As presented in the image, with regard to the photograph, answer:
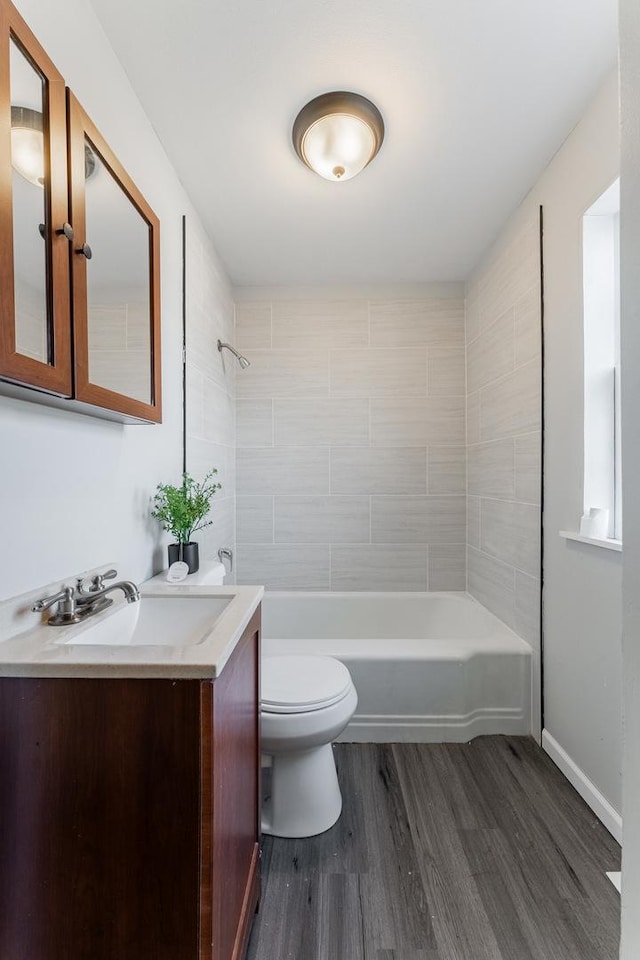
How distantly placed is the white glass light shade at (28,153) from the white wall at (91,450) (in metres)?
0.39

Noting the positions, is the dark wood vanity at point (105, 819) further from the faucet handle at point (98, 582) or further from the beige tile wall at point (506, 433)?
the beige tile wall at point (506, 433)

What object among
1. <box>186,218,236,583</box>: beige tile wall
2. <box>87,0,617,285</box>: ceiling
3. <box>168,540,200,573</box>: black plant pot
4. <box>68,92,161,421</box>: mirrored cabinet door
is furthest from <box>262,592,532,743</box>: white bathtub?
<box>87,0,617,285</box>: ceiling

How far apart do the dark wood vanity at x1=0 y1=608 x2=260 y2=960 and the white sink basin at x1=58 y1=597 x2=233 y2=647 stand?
0.41m

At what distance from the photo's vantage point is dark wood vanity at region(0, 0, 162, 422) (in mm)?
824

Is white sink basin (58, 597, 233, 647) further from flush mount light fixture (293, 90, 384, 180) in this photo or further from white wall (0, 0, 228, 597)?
flush mount light fixture (293, 90, 384, 180)

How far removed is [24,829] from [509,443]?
2322 millimetres

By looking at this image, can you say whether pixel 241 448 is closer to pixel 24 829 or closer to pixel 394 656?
pixel 394 656

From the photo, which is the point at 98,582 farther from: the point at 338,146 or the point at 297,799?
the point at 338,146

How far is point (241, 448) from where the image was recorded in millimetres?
3164

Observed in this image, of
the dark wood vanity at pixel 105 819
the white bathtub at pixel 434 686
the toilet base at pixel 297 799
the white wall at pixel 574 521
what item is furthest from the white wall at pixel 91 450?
the white wall at pixel 574 521

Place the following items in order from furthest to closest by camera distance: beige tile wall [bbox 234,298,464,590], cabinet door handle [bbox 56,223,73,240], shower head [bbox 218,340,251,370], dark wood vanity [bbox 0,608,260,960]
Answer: beige tile wall [bbox 234,298,464,590], shower head [bbox 218,340,251,370], cabinet door handle [bbox 56,223,73,240], dark wood vanity [bbox 0,608,260,960]

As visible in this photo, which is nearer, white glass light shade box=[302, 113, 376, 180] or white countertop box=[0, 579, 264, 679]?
white countertop box=[0, 579, 264, 679]

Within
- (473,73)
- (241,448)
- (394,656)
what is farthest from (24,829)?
(241,448)

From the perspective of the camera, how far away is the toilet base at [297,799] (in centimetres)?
158
